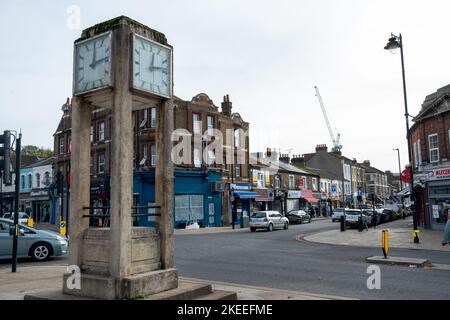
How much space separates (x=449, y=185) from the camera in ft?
84.4

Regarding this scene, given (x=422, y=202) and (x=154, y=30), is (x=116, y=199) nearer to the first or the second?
(x=154, y=30)

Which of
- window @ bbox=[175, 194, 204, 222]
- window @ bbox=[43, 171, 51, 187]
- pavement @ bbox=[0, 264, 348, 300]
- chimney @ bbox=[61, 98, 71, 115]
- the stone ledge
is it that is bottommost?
the stone ledge

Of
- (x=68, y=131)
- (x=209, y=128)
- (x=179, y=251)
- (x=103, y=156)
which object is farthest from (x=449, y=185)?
(x=68, y=131)

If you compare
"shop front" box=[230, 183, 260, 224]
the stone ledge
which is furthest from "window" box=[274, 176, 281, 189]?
the stone ledge

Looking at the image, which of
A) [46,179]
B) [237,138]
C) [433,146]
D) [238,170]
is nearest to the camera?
[433,146]

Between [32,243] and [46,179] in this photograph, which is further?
[46,179]

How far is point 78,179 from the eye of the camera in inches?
257

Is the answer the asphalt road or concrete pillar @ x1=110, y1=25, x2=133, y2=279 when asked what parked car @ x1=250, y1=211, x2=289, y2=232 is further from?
concrete pillar @ x1=110, y1=25, x2=133, y2=279

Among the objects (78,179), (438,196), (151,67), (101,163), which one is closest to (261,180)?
(101,163)

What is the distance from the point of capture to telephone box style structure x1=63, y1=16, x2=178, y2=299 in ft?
19.5

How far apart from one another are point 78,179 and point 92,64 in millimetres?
1872

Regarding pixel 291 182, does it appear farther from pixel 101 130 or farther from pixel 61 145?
pixel 61 145

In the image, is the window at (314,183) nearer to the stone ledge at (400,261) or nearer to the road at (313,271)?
the road at (313,271)

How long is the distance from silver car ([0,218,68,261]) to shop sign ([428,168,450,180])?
74.0ft
